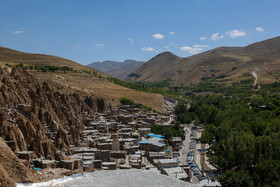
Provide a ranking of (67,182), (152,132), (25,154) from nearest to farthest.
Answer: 1. (67,182)
2. (25,154)
3. (152,132)

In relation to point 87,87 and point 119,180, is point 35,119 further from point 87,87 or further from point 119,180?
point 87,87

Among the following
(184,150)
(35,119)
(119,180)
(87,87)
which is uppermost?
(87,87)

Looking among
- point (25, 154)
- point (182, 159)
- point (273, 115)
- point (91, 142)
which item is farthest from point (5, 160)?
point (273, 115)

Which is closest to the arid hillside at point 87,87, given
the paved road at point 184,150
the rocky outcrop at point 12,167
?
the paved road at point 184,150

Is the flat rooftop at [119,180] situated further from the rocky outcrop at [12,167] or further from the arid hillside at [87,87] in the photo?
the arid hillside at [87,87]

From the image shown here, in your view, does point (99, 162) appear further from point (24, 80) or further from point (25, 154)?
point (24, 80)

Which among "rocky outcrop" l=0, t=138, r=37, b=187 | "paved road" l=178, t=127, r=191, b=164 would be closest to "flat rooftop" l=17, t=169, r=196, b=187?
"rocky outcrop" l=0, t=138, r=37, b=187

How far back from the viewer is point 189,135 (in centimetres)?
6869

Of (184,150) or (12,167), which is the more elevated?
(12,167)

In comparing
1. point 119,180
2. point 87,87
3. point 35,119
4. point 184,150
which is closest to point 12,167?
point 119,180

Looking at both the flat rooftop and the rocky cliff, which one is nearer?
the flat rooftop

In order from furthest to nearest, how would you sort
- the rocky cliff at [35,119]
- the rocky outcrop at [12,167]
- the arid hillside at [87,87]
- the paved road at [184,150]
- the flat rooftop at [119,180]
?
1. the arid hillside at [87,87]
2. the paved road at [184,150]
3. the rocky cliff at [35,119]
4. the flat rooftop at [119,180]
5. the rocky outcrop at [12,167]

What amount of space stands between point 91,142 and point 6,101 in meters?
15.4

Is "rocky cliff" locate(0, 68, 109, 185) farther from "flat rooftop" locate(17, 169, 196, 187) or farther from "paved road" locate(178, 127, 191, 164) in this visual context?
"paved road" locate(178, 127, 191, 164)
